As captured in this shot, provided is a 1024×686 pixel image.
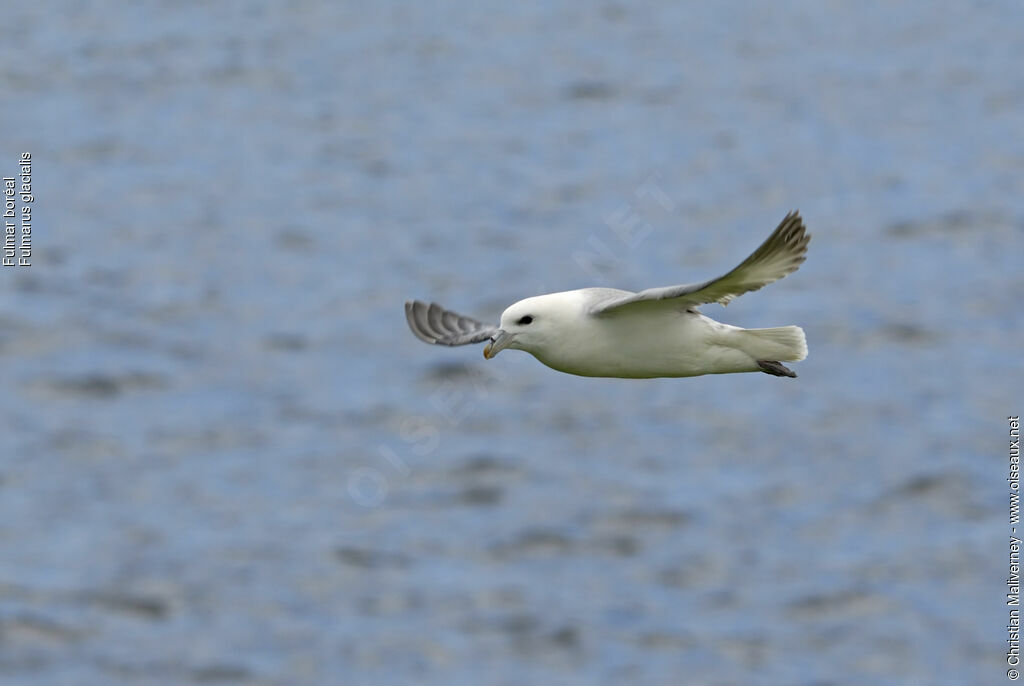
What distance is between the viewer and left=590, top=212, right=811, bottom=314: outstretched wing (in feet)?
32.2

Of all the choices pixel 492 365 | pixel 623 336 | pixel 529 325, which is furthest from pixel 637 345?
pixel 492 365

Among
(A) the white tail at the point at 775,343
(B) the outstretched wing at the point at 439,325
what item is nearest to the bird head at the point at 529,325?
(B) the outstretched wing at the point at 439,325

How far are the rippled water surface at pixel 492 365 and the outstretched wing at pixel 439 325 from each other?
1081 inches

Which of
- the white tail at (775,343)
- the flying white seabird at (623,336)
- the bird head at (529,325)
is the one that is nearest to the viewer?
the flying white seabird at (623,336)

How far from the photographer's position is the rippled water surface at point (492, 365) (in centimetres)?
4134

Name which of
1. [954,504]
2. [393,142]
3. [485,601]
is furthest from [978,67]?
[485,601]

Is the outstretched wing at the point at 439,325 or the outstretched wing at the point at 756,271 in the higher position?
the outstretched wing at the point at 439,325

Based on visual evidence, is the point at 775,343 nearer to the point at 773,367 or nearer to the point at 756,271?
the point at 773,367

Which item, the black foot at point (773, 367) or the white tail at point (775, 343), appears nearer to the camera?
the white tail at point (775, 343)

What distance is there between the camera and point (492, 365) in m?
48.2

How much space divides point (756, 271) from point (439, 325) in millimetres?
2889

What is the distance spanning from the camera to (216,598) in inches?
1661

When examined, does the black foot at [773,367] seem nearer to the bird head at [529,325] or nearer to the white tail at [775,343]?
the white tail at [775,343]

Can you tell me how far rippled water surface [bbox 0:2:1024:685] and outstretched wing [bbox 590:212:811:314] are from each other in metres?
29.3
